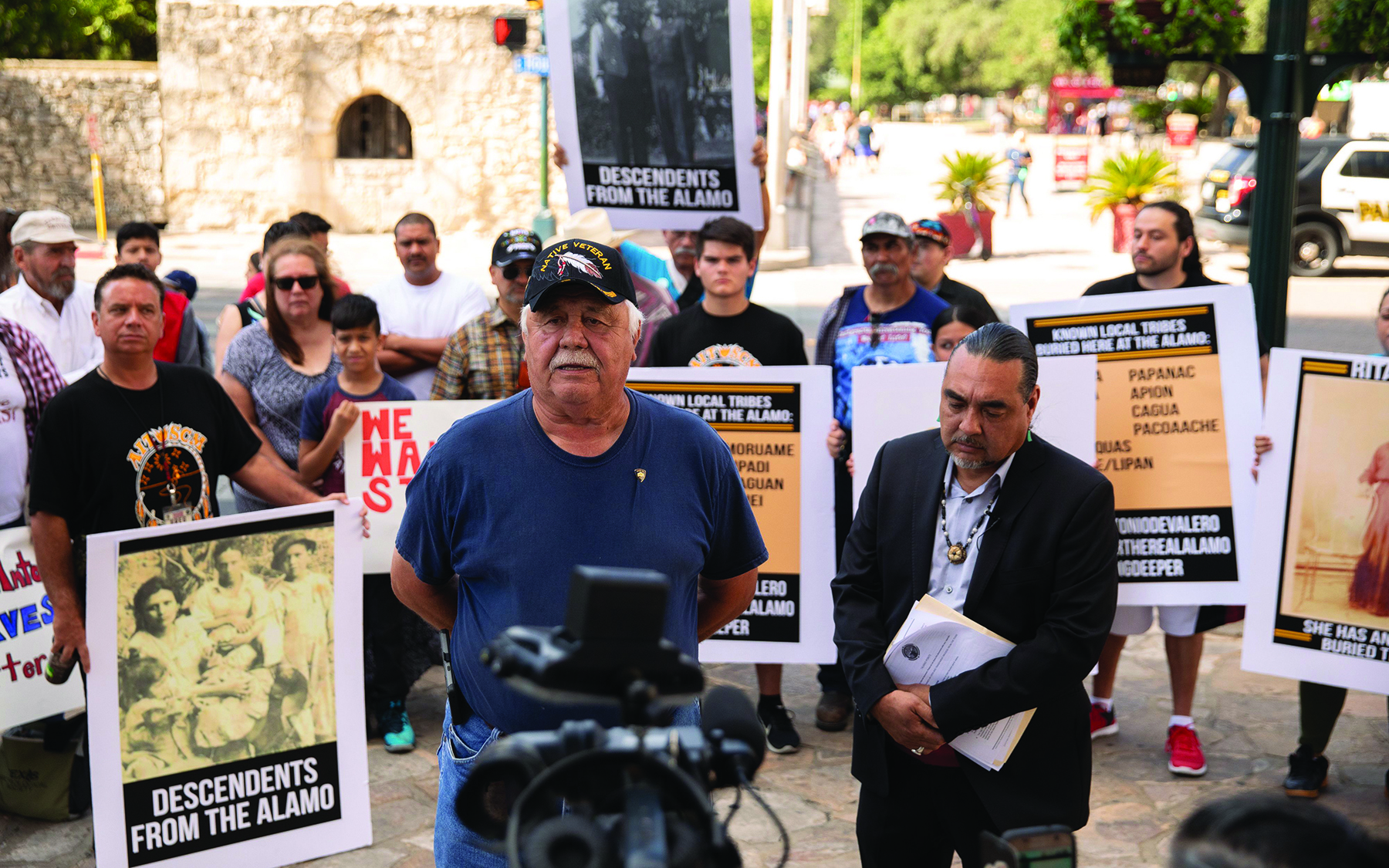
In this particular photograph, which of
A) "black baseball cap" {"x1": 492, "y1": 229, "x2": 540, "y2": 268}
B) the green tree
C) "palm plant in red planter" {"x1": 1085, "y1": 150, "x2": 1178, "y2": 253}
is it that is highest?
the green tree

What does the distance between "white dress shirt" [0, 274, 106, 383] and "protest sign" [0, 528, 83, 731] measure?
1.60 meters

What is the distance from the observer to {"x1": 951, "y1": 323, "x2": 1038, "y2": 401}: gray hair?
10.6ft

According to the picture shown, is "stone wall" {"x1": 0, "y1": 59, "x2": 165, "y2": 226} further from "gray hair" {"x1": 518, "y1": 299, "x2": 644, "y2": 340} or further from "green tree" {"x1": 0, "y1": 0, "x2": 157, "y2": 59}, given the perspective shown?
"gray hair" {"x1": 518, "y1": 299, "x2": 644, "y2": 340}

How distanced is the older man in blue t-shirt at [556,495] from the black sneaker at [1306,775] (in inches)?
131

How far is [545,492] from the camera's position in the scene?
8.52ft

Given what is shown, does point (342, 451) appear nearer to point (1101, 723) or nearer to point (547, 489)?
point (547, 489)

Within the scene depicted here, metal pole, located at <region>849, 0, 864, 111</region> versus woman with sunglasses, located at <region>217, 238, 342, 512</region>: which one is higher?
metal pole, located at <region>849, 0, 864, 111</region>

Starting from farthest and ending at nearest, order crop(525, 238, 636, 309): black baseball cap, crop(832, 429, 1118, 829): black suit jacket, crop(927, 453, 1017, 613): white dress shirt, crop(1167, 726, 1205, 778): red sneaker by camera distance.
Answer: crop(1167, 726, 1205, 778): red sneaker, crop(927, 453, 1017, 613): white dress shirt, crop(832, 429, 1118, 829): black suit jacket, crop(525, 238, 636, 309): black baseball cap

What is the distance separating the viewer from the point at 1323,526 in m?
4.85

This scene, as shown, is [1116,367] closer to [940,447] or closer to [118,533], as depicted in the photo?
[940,447]

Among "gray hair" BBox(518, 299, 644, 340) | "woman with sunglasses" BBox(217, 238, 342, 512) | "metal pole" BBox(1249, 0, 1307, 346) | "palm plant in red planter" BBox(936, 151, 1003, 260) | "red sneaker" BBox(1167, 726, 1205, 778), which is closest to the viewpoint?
"gray hair" BBox(518, 299, 644, 340)

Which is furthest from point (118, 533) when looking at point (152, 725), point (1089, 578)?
point (1089, 578)

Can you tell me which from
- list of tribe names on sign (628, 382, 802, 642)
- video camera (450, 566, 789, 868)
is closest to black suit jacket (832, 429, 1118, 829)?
video camera (450, 566, 789, 868)

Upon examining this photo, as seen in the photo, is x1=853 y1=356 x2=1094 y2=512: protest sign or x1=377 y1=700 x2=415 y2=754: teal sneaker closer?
x1=853 y1=356 x2=1094 y2=512: protest sign
